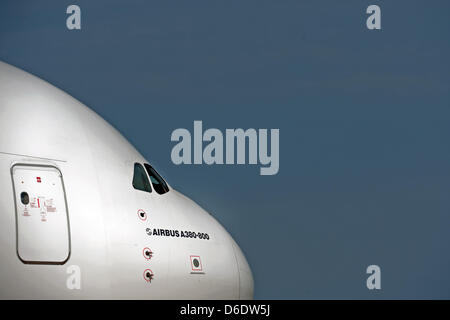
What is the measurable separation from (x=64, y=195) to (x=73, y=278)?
1.38 meters

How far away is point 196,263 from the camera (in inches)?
632

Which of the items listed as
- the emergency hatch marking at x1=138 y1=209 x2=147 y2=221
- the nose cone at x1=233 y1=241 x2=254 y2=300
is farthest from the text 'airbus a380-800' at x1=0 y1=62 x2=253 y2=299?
the nose cone at x1=233 y1=241 x2=254 y2=300

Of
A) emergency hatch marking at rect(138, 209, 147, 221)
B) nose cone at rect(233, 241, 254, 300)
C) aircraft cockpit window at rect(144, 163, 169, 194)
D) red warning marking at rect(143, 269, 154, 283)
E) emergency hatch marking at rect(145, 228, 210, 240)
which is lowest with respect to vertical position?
nose cone at rect(233, 241, 254, 300)

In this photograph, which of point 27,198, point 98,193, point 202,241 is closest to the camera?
point 27,198

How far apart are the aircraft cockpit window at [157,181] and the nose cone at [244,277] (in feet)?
6.78

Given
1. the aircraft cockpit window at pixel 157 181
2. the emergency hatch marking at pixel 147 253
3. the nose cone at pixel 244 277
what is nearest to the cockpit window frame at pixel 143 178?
the aircraft cockpit window at pixel 157 181

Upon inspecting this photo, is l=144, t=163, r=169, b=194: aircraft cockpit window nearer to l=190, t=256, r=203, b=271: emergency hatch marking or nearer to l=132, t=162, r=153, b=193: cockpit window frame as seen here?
l=132, t=162, r=153, b=193: cockpit window frame

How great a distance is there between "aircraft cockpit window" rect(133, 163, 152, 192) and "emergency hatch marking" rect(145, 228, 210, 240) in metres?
0.94

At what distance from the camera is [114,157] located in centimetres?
1544

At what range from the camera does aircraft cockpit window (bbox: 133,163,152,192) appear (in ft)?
52.1

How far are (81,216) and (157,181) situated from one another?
107 inches

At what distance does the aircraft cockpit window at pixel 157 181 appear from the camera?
54.0ft
